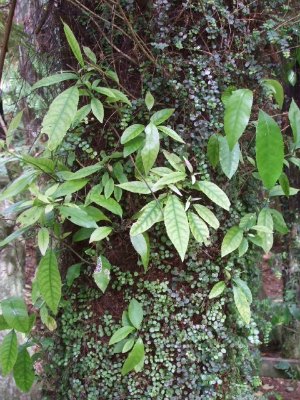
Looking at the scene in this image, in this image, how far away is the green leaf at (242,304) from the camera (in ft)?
4.76

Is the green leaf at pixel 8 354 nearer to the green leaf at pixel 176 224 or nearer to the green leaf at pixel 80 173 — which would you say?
the green leaf at pixel 80 173

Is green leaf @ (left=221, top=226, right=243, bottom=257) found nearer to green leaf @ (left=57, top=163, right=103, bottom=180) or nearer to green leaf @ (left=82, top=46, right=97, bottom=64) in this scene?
green leaf @ (left=57, top=163, right=103, bottom=180)

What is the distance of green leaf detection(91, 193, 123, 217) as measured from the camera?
1.41 metres

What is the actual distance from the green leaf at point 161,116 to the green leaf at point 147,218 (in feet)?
0.94

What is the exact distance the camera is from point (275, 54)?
1.76 metres

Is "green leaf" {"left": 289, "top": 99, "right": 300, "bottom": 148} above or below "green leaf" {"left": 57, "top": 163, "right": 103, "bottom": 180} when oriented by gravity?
above

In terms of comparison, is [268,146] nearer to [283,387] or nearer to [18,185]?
[18,185]

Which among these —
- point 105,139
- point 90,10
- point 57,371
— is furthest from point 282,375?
point 90,10

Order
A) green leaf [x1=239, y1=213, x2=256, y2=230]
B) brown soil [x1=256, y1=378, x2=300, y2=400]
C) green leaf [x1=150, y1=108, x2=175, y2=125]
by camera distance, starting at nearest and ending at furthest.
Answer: green leaf [x1=150, y1=108, x2=175, y2=125] → green leaf [x1=239, y1=213, x2=256, y2=230] → brown soil [x1=256, y1=378, x2=300, y2=400]

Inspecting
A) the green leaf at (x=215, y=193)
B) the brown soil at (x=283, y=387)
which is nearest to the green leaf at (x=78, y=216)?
the green leaf at (x=215, y=193)

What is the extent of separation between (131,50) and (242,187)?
667 mm

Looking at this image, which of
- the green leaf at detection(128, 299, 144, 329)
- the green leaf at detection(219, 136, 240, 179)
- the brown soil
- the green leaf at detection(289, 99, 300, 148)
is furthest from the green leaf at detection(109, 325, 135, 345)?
the brown soil

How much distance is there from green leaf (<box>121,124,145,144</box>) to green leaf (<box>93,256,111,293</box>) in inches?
16.5

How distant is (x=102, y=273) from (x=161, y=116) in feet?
1.88
